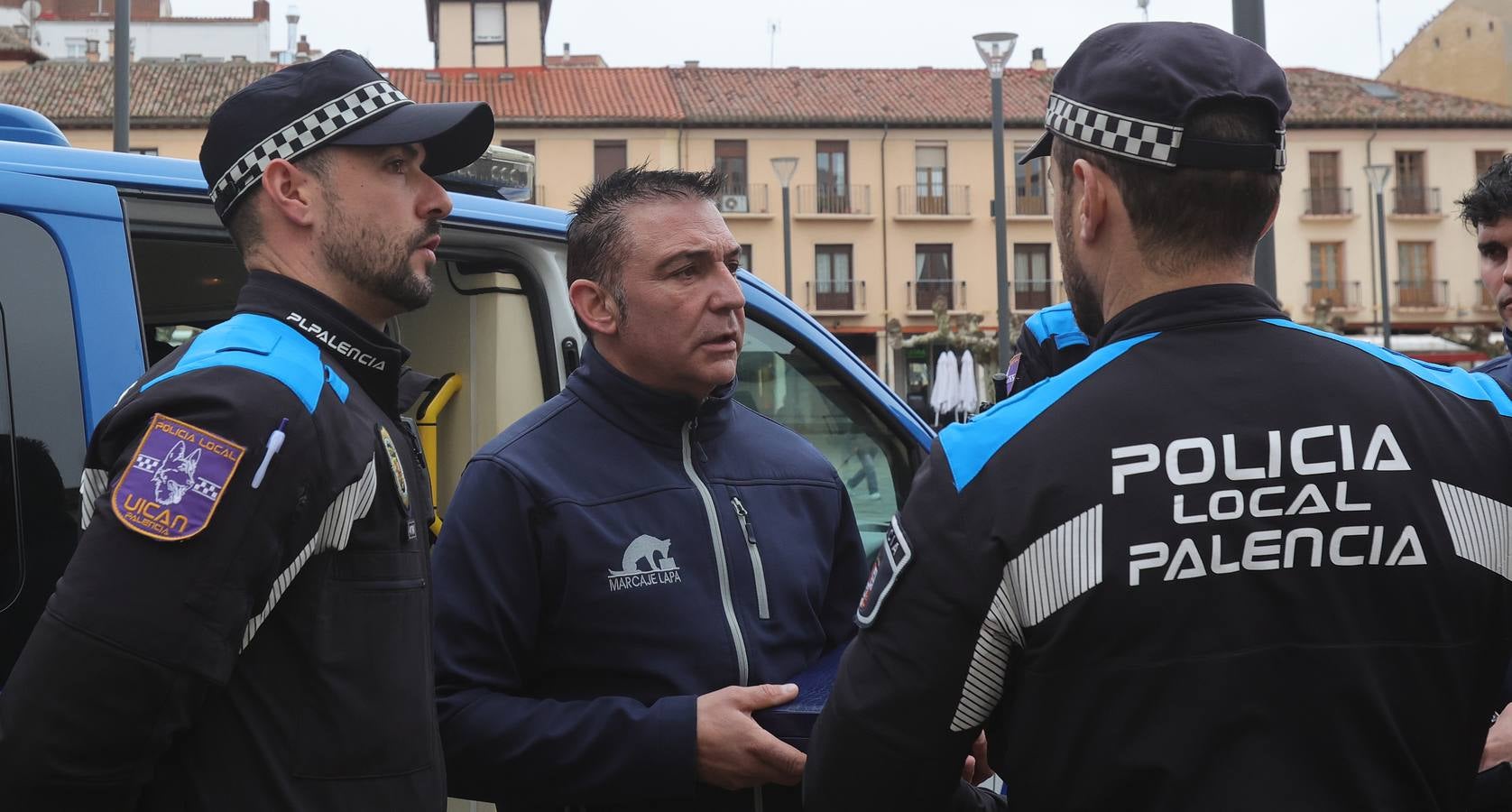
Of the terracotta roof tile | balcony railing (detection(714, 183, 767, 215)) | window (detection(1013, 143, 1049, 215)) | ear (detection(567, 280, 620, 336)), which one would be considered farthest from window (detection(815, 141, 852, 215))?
ear (detection(567, 280, 620, 336))

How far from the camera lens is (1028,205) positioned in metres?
40.5

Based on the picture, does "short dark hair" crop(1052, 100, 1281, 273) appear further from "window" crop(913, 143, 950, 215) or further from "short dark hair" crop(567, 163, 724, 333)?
"window" crop(913, 143, 950, 215)

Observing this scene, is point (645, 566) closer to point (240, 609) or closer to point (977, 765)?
point (977, 765)

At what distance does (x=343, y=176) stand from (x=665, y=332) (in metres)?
0.72

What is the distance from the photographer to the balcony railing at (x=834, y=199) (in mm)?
39438

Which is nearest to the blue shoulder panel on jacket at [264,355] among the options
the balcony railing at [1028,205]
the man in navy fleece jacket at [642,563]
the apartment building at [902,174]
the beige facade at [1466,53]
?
the man in navy fleece jacket at [642,563]

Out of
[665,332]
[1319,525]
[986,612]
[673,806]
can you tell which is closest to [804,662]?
[673,806]

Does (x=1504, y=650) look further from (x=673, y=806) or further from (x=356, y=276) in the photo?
(x=356, y=276)

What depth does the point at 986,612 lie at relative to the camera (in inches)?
60.0

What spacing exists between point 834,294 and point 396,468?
3731 cm

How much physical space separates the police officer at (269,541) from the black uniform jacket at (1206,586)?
0.66 m

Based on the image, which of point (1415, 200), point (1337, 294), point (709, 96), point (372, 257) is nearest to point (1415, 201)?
point (1415, 200)

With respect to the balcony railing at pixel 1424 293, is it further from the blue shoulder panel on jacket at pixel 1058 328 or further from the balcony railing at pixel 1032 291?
the blue shoulder panel on jacket at pixel 1058 328

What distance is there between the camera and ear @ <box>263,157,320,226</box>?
2.01 m
